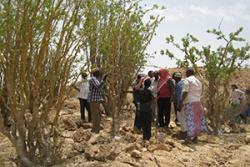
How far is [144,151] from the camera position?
710 cm

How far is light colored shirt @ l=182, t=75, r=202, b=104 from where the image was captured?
815cm

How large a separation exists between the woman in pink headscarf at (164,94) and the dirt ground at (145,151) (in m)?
0.43

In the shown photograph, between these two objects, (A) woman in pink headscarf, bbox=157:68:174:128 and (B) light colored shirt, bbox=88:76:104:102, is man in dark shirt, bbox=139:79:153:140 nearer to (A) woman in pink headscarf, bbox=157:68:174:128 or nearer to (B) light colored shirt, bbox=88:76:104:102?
(B) light colored shirt, bbox=88:76:104:102

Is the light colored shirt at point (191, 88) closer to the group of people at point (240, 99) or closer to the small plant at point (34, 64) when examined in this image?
the small plant at point (34, 64)

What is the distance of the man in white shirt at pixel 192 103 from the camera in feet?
26.8

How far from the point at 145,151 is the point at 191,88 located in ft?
5.51

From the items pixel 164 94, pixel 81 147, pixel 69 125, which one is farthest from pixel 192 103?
pixel 69 125

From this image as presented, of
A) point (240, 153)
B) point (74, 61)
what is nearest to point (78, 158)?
point (74, 61)

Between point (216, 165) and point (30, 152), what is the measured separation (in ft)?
9.76

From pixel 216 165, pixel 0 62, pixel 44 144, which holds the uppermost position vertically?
pixel 0 62

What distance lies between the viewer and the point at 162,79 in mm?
9711

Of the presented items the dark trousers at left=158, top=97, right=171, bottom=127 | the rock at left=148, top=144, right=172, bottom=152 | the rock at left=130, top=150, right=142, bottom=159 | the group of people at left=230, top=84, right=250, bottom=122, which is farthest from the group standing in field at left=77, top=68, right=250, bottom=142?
the group of people at left=230, top=84, right=250, bottom=122

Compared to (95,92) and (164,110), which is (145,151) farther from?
(164,110)

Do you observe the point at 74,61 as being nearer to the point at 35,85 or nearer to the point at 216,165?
the point at 35,85
